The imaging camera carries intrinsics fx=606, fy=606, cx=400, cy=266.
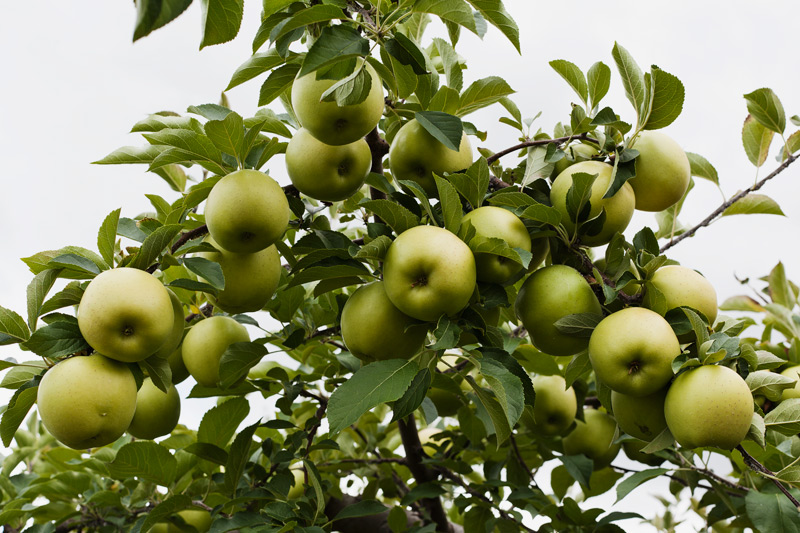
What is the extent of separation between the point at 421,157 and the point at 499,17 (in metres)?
0.40

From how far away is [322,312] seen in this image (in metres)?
2.17

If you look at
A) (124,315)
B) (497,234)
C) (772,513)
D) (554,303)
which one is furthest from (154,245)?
(772,513)

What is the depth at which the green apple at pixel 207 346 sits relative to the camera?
5.93 ft

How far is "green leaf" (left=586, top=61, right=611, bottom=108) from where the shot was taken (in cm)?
177

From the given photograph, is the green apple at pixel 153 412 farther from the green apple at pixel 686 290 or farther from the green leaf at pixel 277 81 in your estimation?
the green apple at pixel 686 290

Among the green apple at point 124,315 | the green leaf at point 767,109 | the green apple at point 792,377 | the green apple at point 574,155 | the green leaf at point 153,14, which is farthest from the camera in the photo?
the green leaf at point 767,109

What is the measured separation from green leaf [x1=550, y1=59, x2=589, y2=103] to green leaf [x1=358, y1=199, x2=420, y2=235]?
68 centimetres

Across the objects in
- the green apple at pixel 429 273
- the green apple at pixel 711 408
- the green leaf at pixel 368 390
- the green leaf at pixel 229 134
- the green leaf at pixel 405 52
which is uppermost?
the green leaf at pixel 405 52

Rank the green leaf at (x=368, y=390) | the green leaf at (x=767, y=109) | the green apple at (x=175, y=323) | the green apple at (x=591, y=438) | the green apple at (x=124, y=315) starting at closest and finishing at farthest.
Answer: the green leaf at (x=368, y=390) → the green apple at (x=124, y=315) → the green apple at (x=175, y=323) → the green leaf at (x=767, y=109) → the green apple at (x=591, y=438)

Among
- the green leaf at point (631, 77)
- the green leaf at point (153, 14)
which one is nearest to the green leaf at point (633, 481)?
the green leaf at point (631, 77)

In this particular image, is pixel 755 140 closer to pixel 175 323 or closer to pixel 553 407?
pixel 553 407

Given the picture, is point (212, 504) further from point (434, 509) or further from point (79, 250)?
point (79, 250)

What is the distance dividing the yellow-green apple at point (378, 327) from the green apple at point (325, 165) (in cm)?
31

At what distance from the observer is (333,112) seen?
1.45m
